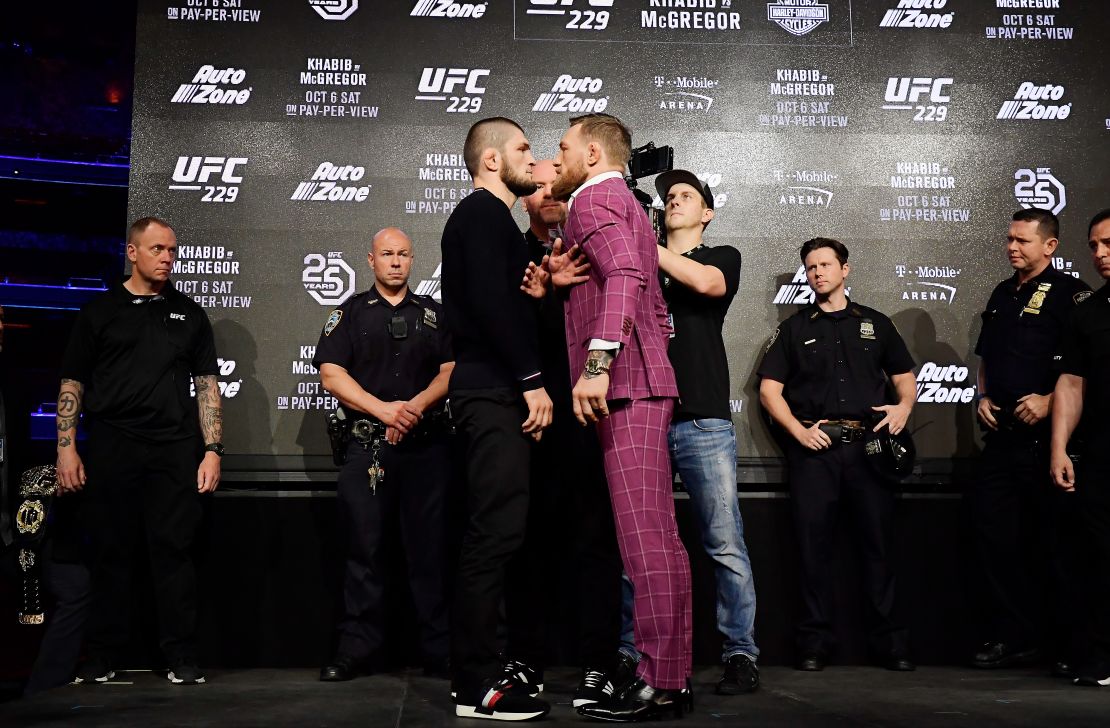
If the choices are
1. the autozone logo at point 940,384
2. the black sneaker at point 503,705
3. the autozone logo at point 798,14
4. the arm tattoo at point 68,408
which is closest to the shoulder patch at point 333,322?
the arm tattoo at point 68,408

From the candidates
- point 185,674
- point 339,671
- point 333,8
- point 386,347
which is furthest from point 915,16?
point 185,674

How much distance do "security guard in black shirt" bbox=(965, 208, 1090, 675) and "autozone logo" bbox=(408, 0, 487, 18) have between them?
2.75 meters

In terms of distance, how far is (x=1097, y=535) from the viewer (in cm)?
385

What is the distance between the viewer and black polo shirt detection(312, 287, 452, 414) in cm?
420

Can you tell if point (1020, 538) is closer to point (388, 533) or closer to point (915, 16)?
point (915, 16)

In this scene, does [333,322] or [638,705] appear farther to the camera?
[333,322]

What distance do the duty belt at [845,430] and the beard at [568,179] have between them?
181cm

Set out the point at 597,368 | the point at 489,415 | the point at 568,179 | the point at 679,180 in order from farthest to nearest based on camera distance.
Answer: the point at 679,180
the point at 568,179
the point at 489,415
the point at 597,368

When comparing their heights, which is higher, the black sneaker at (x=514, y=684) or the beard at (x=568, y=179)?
the beard at (x=568, y=179)

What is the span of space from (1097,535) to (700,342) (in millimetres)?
1753

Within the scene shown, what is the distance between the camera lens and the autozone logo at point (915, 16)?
5.00m

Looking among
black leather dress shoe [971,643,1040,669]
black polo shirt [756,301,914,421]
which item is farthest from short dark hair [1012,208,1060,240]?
black leather dress shoe [971,643,1040,669]

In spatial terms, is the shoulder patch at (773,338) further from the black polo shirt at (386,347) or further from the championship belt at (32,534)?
the championship belt at (32,534)

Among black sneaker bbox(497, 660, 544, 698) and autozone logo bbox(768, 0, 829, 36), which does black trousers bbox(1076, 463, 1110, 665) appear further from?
autozone logo bbox(768, 0, 829, 36)
